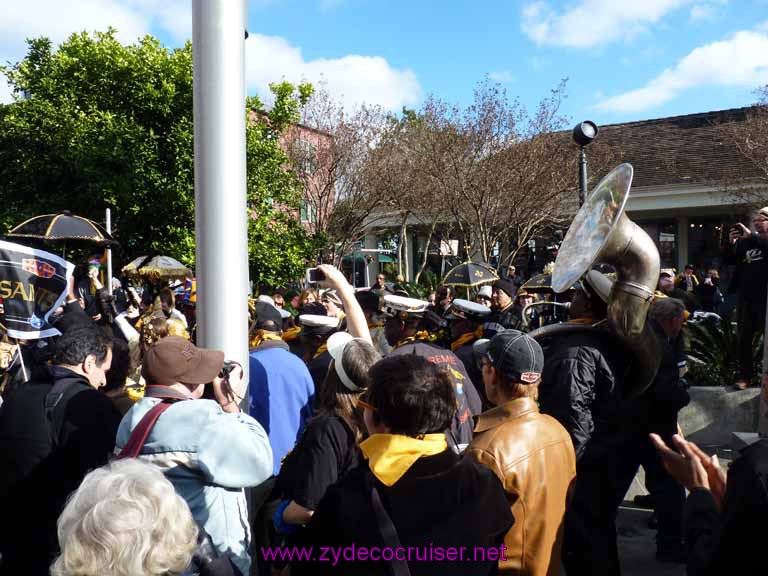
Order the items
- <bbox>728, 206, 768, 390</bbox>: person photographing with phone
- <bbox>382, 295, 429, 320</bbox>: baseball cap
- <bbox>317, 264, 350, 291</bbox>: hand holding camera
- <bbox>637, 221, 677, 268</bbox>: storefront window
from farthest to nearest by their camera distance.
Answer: <bbox>637, 221, 677, 268</bbox>: storefront window → <bbox>728, 206, 768, 390</bbox>: person photographing with phone → <bbox>382, 295, 429, 320</bbox>: baseball cap → <bbox>317, 264, 350, 291</bbox>: hand holding camera

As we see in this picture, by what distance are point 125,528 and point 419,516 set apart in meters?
0.76

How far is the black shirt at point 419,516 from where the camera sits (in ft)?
6.02

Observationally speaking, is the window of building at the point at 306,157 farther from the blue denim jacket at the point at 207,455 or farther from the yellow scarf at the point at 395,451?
the yellow scarf at the point at 395,451

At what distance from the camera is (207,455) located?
Answer: 2.23 meters

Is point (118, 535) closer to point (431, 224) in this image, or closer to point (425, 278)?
point (425, 278)

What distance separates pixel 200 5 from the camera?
9.63 ft

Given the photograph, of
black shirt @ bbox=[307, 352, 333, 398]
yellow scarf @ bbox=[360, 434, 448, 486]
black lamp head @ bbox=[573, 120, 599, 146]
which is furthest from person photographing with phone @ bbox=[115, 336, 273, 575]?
black lamp head @ bbox=[573, 120, 599, 146]

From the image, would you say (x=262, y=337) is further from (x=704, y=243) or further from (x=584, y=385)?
(x=704, y=243)

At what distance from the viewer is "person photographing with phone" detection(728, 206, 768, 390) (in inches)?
256

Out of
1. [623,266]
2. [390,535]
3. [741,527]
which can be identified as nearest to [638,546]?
[623,266]

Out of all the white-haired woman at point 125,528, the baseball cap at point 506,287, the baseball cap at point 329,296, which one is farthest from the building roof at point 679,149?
the white-haired woman at point 125,528

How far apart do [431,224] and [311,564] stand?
76.1ft

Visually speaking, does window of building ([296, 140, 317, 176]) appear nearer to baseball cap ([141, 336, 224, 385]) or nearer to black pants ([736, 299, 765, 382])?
black pants ([736, 299, 765, 382])

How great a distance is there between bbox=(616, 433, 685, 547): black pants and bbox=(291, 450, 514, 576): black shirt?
2.34m
